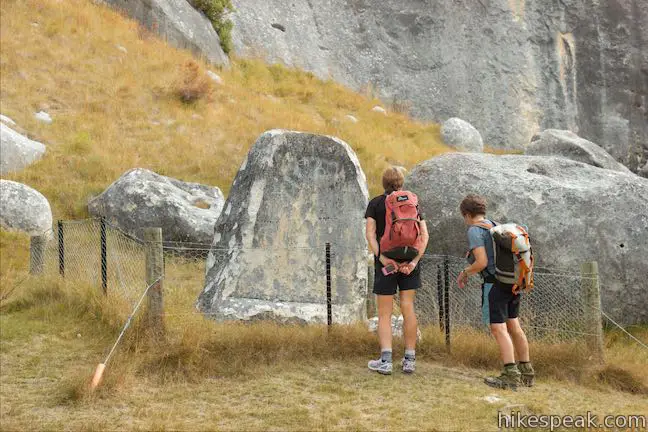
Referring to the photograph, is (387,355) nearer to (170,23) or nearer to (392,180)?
(392,180)

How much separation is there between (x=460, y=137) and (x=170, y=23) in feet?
25.8

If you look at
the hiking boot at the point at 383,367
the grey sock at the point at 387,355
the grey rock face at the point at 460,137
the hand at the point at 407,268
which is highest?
the grey rock face at the point at 460,137

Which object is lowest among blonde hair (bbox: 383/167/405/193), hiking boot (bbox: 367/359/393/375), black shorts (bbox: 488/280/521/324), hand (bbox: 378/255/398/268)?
hiking boot (bbox: 367/359/393/375)

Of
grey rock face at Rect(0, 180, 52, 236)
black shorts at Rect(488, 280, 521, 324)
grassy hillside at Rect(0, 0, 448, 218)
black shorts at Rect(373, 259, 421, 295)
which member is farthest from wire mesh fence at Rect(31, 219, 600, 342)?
grassy hillside at Rect(0, 0, 448, 218)

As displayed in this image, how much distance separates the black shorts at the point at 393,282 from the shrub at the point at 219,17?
14.9 meters

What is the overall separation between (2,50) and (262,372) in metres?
11.9

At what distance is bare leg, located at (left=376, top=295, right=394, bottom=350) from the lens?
6.03m

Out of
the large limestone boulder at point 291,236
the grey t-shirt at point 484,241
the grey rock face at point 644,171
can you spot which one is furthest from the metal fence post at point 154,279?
the grey rock face at point 644,171

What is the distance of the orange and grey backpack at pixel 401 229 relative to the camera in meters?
5.93

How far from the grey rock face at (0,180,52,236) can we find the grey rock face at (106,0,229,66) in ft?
28.2

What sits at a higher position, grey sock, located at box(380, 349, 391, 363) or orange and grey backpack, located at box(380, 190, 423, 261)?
orange and grey backpack, located at box(380, 190, 423, 261)

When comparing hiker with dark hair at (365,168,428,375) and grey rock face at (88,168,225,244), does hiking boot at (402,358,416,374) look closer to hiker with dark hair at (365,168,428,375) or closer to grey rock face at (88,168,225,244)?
hiker with dark hair at (365,168,428,375)

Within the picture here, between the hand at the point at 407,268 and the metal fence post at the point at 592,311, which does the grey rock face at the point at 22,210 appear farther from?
the metal fence post at the point at 592,311

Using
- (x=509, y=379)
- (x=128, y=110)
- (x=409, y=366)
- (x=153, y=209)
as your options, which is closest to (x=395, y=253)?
(x=409, y=366)
